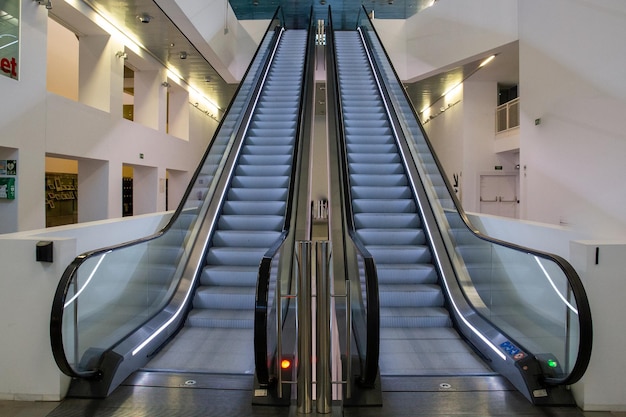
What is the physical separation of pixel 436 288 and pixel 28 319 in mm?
3629

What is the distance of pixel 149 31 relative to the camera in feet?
29.2

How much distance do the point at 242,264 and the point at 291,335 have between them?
1716mm

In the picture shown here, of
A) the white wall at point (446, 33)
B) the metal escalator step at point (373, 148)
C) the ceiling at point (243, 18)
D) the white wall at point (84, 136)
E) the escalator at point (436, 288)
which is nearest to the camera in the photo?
the escalator at point (436, 288)

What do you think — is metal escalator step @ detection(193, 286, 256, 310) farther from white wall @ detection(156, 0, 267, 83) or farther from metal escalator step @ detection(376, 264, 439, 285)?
white wall @ detection(156, 0, 267, 83)

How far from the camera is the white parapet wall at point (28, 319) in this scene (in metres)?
2.77

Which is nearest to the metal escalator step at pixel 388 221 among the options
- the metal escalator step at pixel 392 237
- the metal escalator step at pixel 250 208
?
the metal escalator step at pixel 392 237

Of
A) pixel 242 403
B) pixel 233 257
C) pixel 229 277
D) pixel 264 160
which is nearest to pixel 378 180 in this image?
pixel 264 160

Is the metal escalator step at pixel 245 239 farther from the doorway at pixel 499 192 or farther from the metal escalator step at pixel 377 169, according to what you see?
the doorway at pixel 499 192

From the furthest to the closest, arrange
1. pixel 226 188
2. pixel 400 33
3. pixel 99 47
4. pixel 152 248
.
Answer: pixel 400 33
pixel 99 47
pixel 226 188
pixel 152 248

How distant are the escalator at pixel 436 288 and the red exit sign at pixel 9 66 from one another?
187 inches

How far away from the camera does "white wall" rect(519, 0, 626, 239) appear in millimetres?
6273

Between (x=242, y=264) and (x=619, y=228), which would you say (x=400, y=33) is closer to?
(x=619, y=228)

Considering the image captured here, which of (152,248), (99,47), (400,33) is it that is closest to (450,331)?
(152,248)

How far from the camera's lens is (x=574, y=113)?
7.16 metres
